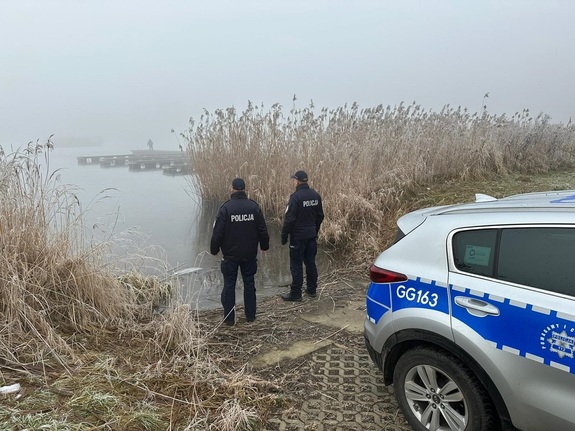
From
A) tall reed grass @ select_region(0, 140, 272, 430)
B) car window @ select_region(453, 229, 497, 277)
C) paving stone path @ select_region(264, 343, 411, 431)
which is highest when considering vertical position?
car window @ select_region(453, 229, 497, 277)

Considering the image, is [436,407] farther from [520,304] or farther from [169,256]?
[169,256]

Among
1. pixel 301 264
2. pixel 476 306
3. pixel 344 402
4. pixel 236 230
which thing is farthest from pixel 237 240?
pixel 476 306

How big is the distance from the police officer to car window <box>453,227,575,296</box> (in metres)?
3.14

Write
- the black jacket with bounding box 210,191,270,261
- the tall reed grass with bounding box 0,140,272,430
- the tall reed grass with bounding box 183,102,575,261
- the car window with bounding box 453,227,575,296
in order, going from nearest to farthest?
the car window with bounding box 453,227,575,296 < the tall reed grass with bounding box 0,140,272,430 < the black jacket with bounding box 210,191,270,261 < the tall reed grass with bounding box 183,102,575,261

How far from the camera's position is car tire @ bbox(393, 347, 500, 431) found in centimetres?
235

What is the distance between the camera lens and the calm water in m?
5.75

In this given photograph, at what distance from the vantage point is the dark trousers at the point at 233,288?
15.8 ft

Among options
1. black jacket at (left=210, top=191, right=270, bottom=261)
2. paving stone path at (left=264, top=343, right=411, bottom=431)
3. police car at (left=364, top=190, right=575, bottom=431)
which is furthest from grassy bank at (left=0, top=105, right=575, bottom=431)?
police car at (left=364, top=190, right=575, bottom=431)

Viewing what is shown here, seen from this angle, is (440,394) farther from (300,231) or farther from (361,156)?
(361,156)

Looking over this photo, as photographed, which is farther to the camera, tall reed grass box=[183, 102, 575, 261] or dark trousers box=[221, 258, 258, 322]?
tall reed grass box=[183, 102, 575, 261]

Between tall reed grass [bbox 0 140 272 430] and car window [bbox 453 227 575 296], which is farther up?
car window [bbox 453 227 575 296]

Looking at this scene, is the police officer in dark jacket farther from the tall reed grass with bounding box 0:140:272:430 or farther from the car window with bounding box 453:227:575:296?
the car window with bounding box 453:227:575:296

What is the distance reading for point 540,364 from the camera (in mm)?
2068

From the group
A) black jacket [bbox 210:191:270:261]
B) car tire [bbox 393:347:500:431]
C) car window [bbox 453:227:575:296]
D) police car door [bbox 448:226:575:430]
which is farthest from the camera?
black jacket [bbox 210:191:270:261]
